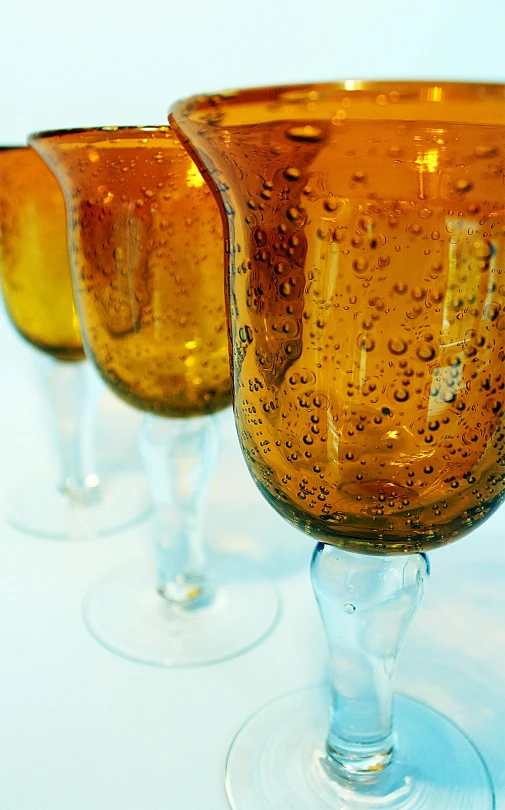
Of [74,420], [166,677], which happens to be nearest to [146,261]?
[166,677]

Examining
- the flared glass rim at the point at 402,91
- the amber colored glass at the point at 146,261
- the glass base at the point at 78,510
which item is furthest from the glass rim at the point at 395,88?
the glass base at the point at 78,510

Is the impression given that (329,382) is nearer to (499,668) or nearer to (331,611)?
(331,611)

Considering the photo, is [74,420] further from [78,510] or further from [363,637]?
[363,637]

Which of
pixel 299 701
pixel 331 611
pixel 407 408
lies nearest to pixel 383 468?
pixel 407 408

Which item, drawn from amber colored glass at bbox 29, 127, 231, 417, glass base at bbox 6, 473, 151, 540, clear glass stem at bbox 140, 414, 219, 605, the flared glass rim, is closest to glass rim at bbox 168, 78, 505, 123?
the flared glass rim

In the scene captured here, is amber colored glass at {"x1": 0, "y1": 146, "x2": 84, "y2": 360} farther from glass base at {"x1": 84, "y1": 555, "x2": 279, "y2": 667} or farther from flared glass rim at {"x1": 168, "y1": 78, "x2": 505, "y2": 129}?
flared glass rim at {"x1": 168, "y1": 78, "x2": 505, "y2": 129}

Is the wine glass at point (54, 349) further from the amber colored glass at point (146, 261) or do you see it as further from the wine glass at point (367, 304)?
the wine glass at point (367, 304)
